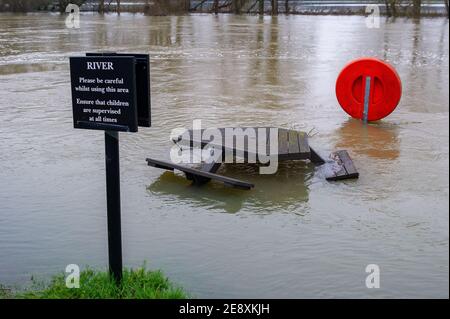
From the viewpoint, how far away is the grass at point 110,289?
13.4 feet

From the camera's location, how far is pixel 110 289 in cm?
412

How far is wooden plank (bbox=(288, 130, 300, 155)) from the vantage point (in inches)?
283

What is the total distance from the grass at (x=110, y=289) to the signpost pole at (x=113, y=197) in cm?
10

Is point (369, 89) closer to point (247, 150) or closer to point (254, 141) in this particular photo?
point (254, 141)

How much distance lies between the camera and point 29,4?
56.9 m

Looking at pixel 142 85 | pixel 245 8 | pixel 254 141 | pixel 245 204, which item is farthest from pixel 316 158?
pixel 245 8

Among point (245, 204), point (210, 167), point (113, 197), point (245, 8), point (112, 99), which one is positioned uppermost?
point (245, 8)

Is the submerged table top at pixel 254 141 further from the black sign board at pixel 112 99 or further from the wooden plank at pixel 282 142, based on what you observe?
the black sign board at pixel 112 99

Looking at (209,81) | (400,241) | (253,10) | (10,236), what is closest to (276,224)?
(400,241)

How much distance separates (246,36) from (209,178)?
2256 cm

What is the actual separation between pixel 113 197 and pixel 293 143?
377 centimetres

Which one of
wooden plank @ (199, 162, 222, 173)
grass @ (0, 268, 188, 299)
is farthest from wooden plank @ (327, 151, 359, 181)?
grass @ (0, 268, 188, 299)
